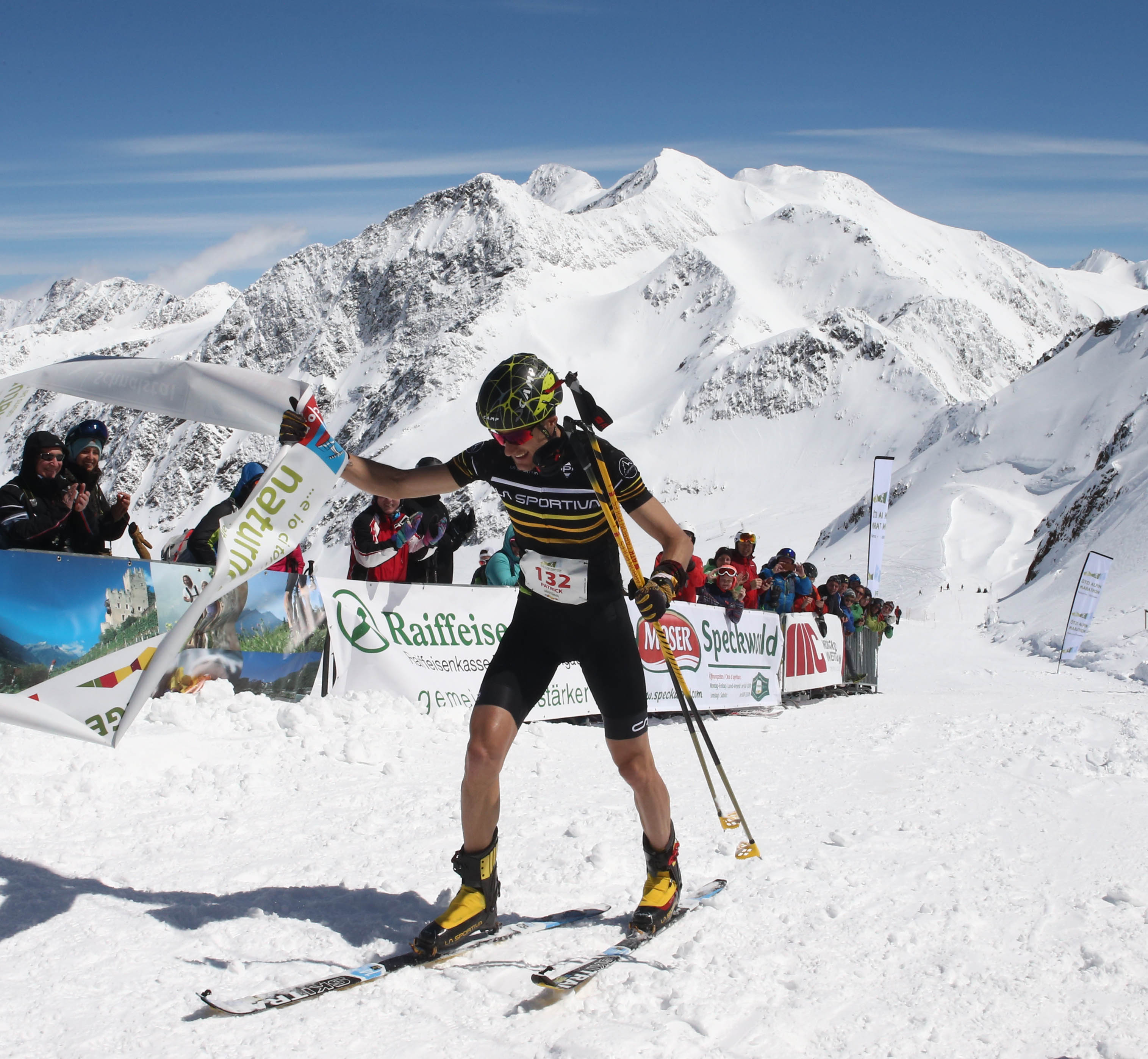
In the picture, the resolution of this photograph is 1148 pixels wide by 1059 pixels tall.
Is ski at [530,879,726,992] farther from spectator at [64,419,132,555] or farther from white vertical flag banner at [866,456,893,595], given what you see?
white vertical flag banner at [866,456,893,595]

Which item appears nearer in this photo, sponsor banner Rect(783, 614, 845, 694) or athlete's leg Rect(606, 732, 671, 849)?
athlete's leg Rect(606, 732, 671, 849)

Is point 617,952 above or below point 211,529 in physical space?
below

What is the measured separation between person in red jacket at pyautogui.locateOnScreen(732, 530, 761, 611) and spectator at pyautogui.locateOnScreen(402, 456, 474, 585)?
3449mm

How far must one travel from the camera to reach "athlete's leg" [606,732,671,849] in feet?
13.0

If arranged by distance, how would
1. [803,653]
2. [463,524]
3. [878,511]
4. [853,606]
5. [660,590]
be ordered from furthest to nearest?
[878,511] < [853,606] < [803,653] < [463,524] < [660,590]

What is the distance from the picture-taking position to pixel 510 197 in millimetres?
162750

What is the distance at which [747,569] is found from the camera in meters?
11.2

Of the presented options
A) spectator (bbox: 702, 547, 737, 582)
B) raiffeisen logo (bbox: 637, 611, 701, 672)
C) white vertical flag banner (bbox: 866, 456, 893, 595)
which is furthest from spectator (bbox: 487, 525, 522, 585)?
white vertical flag banner (bbox: 866, 456, 893, 595)

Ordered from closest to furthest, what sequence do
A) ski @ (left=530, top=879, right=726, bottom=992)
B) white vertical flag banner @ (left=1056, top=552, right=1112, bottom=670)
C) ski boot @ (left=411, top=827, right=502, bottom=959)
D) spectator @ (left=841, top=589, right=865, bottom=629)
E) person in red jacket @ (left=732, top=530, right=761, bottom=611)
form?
ski @ (left=530, top=879, right=726, bottom=992), ski boot @ (left=411, top=827, right=502, bottom=959), person in red jacket @ (left=732, top=530, right=761, bottom=611), spectator @ (left=841, top=589, right=865, bottom=629), white vertical flag banner @ (left=1056, top=552, right=1112, bottom=670)

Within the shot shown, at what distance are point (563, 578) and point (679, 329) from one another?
402 feet

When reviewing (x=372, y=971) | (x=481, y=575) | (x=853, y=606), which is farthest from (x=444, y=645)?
(x=853, y=606)

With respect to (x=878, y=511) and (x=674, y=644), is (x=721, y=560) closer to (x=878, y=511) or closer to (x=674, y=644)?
(x=674, y=644)

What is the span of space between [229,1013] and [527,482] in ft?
6.96

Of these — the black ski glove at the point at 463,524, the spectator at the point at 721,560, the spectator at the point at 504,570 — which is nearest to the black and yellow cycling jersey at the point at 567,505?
the black ski glove at the point at 463,524
